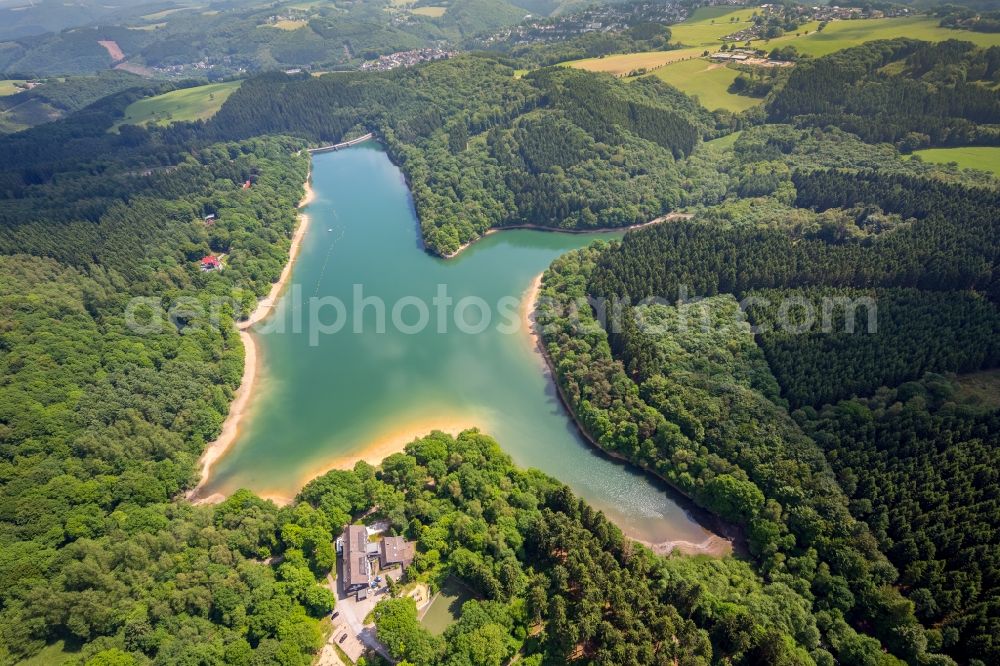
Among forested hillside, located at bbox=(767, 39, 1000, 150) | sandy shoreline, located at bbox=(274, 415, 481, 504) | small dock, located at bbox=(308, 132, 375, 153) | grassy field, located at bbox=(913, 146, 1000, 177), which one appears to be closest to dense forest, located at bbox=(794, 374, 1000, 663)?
sandy shoreline, located at bbox=(274, 415, 481, 504)

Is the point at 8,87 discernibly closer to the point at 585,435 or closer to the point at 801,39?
the point at 585,435

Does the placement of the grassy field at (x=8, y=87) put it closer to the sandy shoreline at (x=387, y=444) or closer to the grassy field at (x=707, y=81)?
the sandy shoreline at (x=387, y=444)

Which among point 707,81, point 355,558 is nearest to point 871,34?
point 707,81

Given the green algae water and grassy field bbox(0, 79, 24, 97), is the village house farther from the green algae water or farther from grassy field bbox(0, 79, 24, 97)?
grassy field bbox(0, 79, 24, 97)

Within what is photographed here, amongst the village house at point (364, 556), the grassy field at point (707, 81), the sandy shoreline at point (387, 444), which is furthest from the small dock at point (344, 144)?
the village house at point (364, 556)

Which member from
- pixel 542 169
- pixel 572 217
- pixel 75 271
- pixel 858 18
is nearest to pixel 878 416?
pixel 572 217

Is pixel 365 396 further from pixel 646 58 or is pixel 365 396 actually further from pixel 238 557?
pixel 646 58
